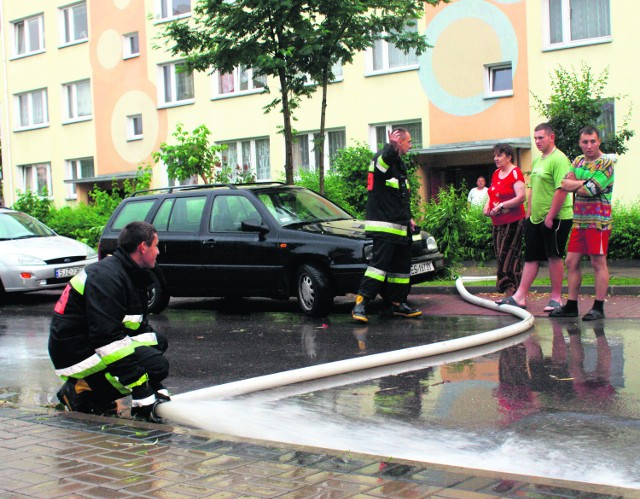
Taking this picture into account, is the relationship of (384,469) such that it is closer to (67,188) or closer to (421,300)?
(421,300)

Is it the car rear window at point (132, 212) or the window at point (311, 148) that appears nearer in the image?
the car rear window at point (132, 212)

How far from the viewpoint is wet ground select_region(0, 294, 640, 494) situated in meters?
4.66

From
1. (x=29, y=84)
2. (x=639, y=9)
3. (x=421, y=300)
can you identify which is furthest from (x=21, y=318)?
(x=29, y=84)

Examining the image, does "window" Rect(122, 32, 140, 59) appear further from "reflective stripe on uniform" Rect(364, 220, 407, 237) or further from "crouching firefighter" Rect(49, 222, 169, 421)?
"crouching firefighter" Rect(49, 222, 169, 421)

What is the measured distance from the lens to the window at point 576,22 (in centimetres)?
2231

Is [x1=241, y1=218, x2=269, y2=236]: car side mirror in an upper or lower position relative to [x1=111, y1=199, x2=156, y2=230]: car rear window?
lower

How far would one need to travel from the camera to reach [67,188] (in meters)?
37.4

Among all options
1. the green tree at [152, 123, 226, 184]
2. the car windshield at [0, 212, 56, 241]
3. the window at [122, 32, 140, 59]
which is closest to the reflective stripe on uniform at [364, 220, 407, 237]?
the car windshield at [0, 212, 56, 241]

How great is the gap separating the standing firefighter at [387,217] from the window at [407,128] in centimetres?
1552

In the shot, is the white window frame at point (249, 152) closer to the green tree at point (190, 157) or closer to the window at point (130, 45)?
the window at point (130, 45)

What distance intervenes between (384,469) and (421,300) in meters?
8.10

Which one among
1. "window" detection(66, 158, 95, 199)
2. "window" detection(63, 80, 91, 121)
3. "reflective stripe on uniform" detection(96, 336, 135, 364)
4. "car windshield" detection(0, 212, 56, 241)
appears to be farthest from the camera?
"window" detection(66, 158, 95, 199)

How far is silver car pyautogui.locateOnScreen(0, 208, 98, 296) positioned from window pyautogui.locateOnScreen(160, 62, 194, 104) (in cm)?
1771

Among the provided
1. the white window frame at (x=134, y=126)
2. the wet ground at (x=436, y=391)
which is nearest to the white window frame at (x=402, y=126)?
the white window frame at (x=134, y=126)
